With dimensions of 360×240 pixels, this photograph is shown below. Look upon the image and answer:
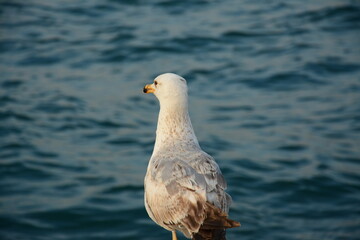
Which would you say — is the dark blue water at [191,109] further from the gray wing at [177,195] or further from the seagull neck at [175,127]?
the gray wing at [177,195]

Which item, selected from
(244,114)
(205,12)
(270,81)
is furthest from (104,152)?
(205,12)

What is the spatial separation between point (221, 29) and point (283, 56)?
76.8 inches

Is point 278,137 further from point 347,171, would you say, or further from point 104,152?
point 104,152

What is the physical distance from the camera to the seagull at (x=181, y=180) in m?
5.30

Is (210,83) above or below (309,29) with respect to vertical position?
below

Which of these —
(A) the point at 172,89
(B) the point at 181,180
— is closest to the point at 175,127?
(A) the point at 172,89

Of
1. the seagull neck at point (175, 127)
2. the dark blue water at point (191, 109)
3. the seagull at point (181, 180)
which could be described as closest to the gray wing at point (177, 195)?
the seagull at point (181, 180)

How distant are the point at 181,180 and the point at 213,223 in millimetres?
558

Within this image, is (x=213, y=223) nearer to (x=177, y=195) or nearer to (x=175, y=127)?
(x=177, y=195)

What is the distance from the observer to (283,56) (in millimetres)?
14664

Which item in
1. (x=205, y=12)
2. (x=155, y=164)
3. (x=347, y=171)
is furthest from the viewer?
(x=205, y=12)

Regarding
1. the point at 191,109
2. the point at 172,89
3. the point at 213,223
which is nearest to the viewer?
the point at 213,223

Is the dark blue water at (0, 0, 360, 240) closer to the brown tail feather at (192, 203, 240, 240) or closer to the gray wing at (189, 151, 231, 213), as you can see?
the gray wing at (189, 151, 231, 213)

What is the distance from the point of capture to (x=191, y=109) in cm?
1262
